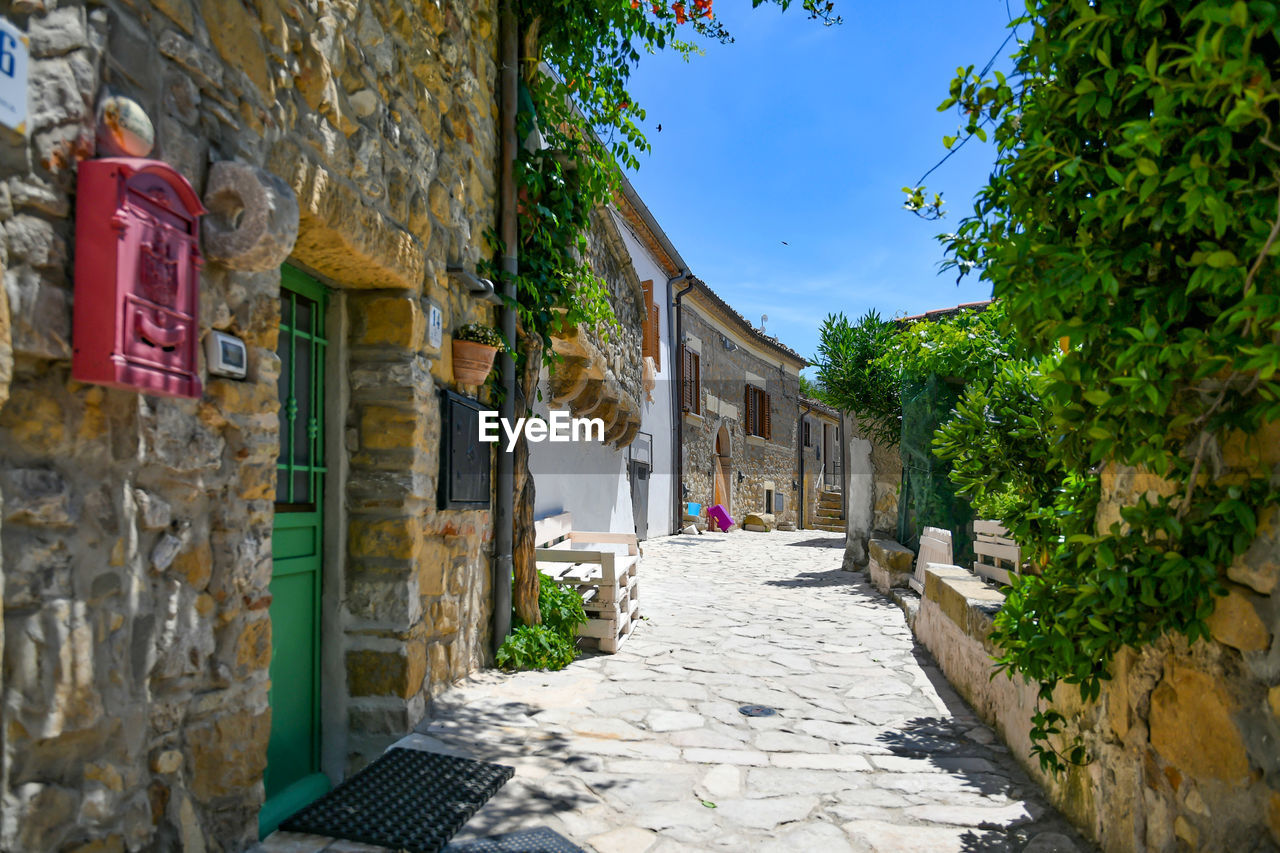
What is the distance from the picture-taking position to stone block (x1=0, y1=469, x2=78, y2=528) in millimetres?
1432

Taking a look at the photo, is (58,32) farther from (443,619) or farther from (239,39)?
(443,619)

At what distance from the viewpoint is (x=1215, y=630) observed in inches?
71.0

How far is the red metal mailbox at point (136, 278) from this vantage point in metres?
1.55

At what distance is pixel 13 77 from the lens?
139cm

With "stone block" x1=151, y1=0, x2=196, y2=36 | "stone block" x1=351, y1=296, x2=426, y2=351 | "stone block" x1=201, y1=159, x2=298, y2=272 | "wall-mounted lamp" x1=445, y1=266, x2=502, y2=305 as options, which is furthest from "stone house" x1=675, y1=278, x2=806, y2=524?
"stone block" x1=151, y1=0, x2=196, y2=36

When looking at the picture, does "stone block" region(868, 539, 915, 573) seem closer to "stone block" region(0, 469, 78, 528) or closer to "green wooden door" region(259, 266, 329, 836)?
"green wooden door" region(259, 266, 329, 836)

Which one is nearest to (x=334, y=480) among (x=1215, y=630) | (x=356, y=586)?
(x=356, y=586)

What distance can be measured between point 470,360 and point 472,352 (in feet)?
0.13

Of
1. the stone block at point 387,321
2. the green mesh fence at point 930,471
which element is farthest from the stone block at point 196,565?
the green mesh fence at point 930,471

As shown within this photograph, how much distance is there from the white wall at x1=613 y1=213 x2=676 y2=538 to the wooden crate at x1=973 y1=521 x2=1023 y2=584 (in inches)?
341

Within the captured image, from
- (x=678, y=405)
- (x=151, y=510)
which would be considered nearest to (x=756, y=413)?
(x=678, y=405)

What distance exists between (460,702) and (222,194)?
2528mm

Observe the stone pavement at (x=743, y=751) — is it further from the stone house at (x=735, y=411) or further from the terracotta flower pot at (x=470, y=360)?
the stone house at (x=735, y=411)

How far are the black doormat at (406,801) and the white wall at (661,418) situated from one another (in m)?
10.5
